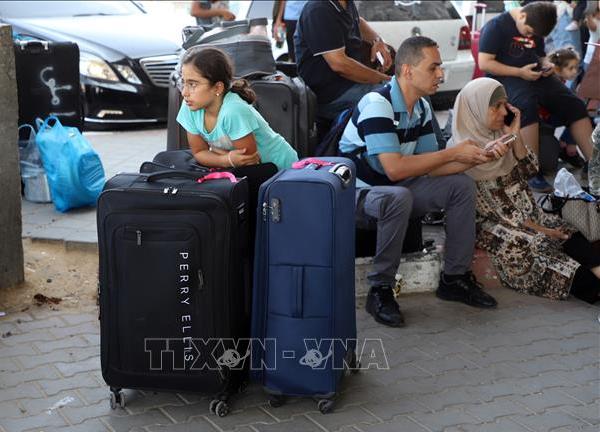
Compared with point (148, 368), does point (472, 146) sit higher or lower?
higher

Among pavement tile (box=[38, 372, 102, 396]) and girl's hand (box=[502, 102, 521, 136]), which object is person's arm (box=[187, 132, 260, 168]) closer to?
pavement tile (box=[38, 372, 102, 396])

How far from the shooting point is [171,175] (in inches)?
134

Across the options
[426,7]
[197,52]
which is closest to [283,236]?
[197,52]

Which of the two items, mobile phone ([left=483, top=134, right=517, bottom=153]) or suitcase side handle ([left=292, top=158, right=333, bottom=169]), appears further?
mobile phone ([left=483, top=134, right=517, bottom=153])

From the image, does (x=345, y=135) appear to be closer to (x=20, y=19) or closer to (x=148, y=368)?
(x=148, y=368)

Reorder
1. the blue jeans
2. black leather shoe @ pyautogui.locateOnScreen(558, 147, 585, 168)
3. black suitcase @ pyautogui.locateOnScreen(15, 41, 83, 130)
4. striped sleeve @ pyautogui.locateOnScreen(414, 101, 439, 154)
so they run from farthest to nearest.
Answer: black leather shoe @ pyautogui.locateOnScreen(558, 147, 585, 168) < black suitcase @ pyautogui.locateOnScreen(15, 41, 83, 130) < the blue jeans < striped sleeve @ pyautogui.locateOnScreen(414, 101, 439, 154)

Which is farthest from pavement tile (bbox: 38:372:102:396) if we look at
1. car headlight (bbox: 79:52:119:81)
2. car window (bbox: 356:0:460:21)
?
car window (bbox: 356:0:460:21)

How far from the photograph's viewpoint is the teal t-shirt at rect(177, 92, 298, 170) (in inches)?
149

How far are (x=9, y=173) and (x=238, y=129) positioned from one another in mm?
1432

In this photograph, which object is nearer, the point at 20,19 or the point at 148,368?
the point at 148,368

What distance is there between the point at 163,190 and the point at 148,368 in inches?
28.3

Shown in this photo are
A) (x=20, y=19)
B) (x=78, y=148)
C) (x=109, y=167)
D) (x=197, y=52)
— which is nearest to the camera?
(x=197, y=52)

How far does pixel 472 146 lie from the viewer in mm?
4406

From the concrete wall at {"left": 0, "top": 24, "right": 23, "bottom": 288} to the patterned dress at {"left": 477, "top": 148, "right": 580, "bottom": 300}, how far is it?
8.31 ft
